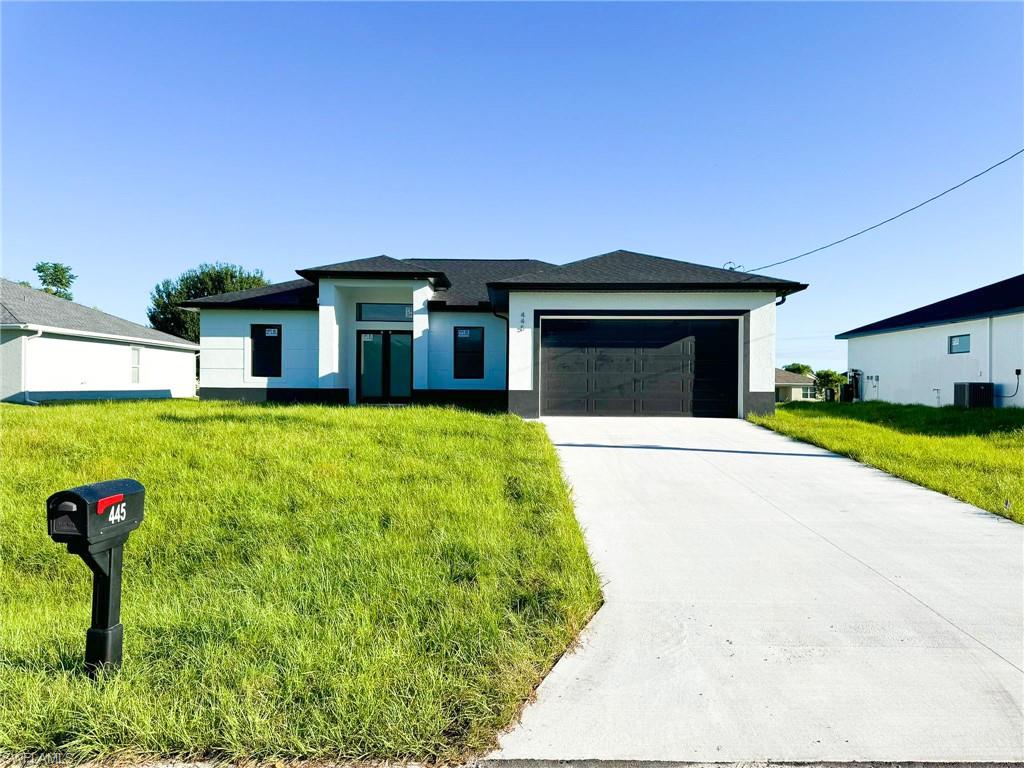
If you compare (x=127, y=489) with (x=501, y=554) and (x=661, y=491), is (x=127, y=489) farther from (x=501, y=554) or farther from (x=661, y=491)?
(x=661, y=491)

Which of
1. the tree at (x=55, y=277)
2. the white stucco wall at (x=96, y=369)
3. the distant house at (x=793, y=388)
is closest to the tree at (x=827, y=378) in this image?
the distant house at (x=793, y=388)

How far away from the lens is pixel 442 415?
10953 millimetres

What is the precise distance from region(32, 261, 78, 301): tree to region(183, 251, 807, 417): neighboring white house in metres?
45.7

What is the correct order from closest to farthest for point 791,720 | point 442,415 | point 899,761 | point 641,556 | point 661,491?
point 899,761, point 791,720, point 641,556, point 661,491, point 442,415

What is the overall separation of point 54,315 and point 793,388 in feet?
164

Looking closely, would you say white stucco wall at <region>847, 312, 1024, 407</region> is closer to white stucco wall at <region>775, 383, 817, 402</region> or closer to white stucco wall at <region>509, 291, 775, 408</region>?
white stucco wall at <region>509, 291, 775, 408</region>

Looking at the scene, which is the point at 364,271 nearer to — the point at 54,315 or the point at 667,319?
the point at 667,319

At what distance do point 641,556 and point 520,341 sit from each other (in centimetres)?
882

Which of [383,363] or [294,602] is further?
[383,363]

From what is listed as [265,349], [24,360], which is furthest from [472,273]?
[24,360]

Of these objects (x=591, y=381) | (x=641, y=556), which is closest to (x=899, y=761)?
(x=641, y=556)

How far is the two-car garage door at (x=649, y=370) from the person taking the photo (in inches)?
509

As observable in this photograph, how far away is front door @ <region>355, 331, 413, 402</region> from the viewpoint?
52.5 ft

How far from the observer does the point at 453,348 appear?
1559cm
